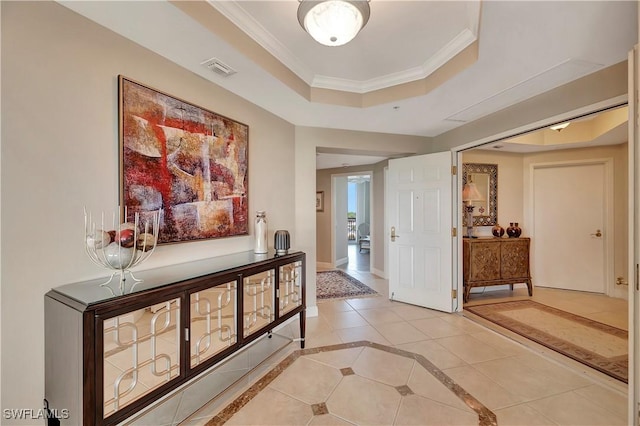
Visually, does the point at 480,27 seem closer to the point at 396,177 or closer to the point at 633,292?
the point at 633,292

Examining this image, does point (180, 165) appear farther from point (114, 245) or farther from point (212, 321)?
point (212, 321)

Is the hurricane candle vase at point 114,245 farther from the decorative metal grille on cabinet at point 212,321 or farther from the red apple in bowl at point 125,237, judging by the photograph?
the decorative metal grille on cabinet at point 212,321

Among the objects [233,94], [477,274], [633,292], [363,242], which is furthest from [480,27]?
[363,242]

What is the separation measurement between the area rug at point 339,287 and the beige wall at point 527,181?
2.13m

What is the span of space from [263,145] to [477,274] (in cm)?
341

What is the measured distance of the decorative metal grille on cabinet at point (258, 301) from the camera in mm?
2053

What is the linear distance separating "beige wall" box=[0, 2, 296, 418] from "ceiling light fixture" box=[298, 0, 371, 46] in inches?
44.1

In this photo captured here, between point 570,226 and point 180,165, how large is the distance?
18.5 feet

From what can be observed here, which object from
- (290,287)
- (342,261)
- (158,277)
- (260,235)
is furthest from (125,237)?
(342,261)

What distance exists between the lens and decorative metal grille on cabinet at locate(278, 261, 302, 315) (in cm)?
244

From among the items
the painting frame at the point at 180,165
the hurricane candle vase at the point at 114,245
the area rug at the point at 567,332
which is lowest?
the area rug at the point at 567,332

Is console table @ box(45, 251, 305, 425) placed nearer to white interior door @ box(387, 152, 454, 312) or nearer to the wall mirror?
white interior door @ box(387, 152, 454, 312)

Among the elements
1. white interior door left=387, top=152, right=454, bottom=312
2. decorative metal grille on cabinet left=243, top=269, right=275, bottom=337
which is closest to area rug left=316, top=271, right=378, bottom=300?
white interior door left=387, top=152, right=454, bottom=312

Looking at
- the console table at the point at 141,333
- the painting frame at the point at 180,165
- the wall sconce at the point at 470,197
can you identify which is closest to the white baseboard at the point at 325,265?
the wall sconce at the point at 470,197
